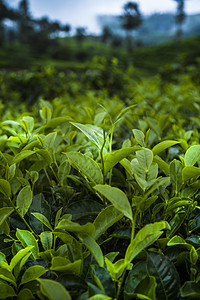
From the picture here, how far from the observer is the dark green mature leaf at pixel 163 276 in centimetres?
48

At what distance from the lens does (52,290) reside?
1.35 feet

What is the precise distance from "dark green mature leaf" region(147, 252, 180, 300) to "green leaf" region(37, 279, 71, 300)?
0.17 metres

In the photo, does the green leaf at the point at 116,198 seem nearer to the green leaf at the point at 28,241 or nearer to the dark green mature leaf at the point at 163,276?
the dark green mature leaf at the point at 163,276

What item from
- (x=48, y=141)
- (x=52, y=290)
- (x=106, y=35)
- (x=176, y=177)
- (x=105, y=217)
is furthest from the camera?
(x=106, y=35)

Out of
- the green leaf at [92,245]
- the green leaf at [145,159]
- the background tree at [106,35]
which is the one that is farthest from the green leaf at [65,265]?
the background tree at [106,35]

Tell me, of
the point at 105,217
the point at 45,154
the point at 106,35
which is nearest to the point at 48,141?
the point at 45,154

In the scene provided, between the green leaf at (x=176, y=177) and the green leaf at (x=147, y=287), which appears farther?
the green leaf at (x=176, y=177)

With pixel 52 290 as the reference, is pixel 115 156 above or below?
above

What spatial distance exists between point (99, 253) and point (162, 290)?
0.13 m

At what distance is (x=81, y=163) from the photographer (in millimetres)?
602

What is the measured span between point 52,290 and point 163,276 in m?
0.21

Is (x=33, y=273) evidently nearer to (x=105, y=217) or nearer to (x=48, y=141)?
(x=105, y=217)

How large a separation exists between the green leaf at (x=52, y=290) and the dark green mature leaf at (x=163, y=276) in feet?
0.55

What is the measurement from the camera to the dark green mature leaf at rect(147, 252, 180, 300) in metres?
0.48
